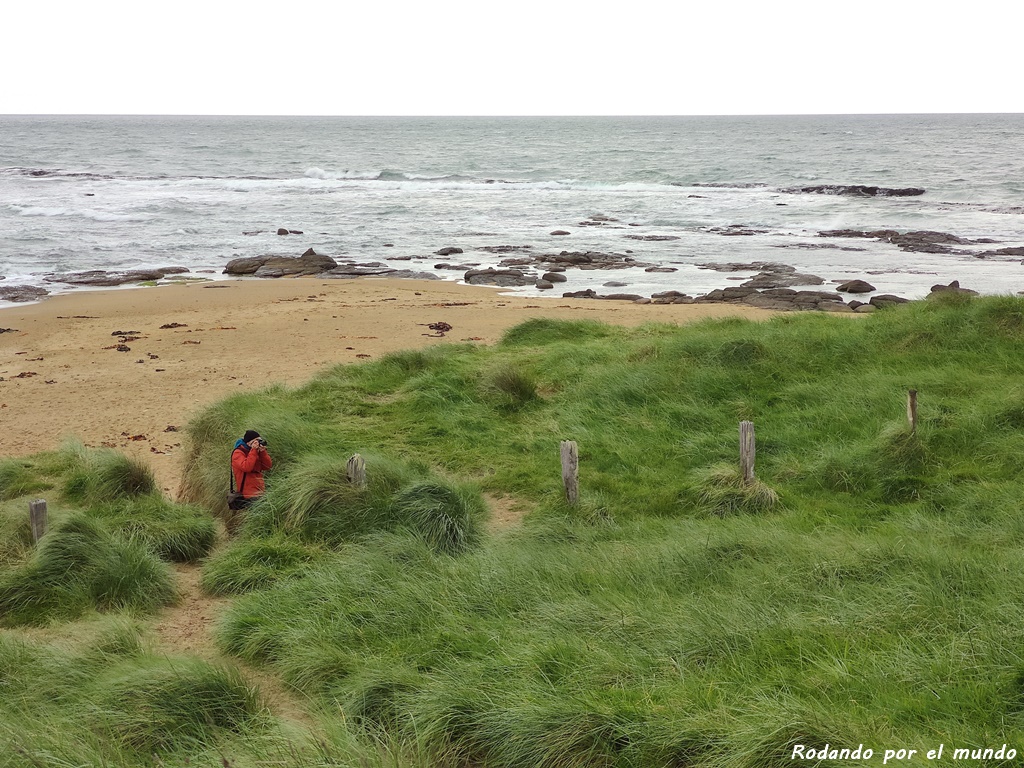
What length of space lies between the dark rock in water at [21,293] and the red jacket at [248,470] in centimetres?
2161

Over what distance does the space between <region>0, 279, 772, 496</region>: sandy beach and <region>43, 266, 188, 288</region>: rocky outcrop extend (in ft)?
6.65

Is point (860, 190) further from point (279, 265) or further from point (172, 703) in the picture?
point (172, 703)

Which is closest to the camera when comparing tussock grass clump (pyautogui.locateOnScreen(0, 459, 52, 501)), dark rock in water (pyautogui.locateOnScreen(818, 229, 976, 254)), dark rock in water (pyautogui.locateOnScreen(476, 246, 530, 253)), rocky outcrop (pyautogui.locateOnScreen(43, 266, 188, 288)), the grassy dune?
the grassy dune

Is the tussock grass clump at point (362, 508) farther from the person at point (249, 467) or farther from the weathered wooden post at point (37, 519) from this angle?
the weathered wooden post at point (37, 519)

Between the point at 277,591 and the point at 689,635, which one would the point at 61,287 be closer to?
the point at 277,591

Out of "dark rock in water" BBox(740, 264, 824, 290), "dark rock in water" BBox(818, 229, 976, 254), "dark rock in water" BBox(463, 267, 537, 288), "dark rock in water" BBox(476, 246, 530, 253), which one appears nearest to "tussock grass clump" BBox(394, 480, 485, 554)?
"dark rock in water" BBox(740, 264, 824, 290)

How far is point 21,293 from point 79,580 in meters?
23.7

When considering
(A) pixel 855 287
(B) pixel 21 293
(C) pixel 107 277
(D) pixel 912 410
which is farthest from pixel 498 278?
(D) pixel 912 410

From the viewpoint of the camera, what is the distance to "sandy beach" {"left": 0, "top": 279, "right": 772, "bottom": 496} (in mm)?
14680

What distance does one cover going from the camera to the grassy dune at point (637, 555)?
4.88 m

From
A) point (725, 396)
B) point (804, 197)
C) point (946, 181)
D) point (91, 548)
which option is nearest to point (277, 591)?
point (91, 548)

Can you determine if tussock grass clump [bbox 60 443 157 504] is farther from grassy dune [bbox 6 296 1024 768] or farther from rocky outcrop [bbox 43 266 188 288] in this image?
rocky outcrop [bbox 43 266 188 288]

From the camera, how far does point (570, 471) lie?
30.9ft

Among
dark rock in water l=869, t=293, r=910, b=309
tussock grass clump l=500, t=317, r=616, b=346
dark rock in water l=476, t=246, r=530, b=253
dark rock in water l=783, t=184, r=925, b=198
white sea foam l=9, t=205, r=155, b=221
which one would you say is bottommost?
dark rock in water l=869, t=293, r=910, b=309
